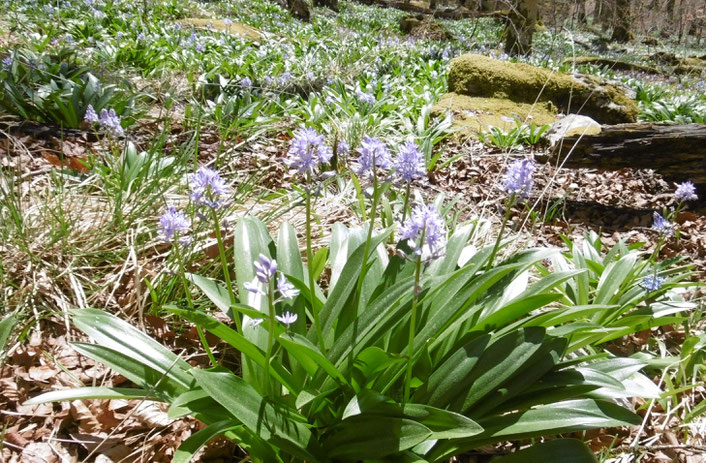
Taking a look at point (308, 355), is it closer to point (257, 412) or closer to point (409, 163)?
point (257, 412)

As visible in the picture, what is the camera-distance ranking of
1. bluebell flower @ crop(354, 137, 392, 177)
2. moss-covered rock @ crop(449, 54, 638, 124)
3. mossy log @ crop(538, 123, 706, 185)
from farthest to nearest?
moss-covered rock @ crop(449, 54, 638, 124), mossy log @ crop(538, 123, 706, 185), bluebell flower @ crop(354, 137, 392, 177)

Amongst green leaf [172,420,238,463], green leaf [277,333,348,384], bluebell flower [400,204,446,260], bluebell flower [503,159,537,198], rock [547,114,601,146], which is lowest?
green leaf [172,420,238,463]

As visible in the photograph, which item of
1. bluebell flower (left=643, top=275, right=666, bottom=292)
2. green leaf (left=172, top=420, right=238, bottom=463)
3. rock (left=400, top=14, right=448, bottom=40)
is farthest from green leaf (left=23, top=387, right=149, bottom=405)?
rock (left=400, top=14, right=448, bottom=40)

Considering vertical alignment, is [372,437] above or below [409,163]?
below

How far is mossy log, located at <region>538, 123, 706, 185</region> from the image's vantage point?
4.48 meters

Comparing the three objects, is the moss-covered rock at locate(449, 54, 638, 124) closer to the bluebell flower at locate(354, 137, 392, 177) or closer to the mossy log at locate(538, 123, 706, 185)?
the mossy log at locate(538, 123, 706, 185)

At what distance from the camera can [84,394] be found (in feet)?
4.27

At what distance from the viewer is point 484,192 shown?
4273 millimetres

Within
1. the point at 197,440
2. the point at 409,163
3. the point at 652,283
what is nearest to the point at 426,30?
the point at 652,283

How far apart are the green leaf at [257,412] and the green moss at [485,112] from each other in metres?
4.69

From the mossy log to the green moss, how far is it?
4.12 feet

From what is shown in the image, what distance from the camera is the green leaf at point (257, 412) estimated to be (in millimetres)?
1188

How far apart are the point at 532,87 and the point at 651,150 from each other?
2.52m

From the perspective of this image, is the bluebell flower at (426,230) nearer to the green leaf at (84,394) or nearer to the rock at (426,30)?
the green leaf at (84,394)
